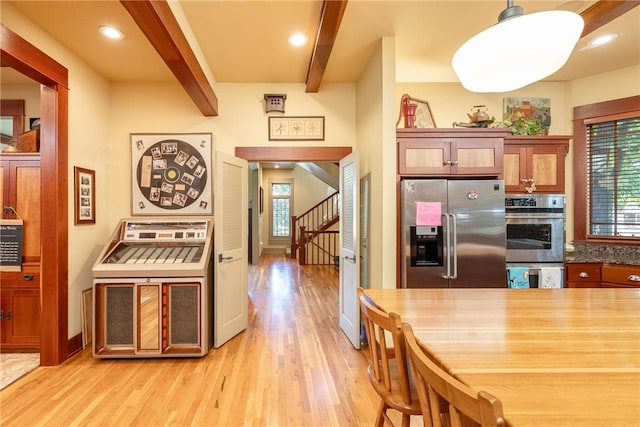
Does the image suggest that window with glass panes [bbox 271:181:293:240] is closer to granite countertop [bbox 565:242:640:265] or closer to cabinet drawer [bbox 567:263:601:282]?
granite countertop [bbox 565:242:640:265]

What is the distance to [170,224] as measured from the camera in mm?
3275

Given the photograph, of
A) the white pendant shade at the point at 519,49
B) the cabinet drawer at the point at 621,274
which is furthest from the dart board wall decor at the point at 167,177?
the cabinet drawer at the point at 621,274

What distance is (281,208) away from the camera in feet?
35.1

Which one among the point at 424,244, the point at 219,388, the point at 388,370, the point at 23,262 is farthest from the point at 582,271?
the point at 23,262

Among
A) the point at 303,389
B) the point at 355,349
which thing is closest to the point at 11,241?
the point at 303,389

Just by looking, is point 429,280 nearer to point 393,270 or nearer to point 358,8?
point 393,270

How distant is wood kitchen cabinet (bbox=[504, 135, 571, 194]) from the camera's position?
3.03 m

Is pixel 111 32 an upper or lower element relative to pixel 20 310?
upper

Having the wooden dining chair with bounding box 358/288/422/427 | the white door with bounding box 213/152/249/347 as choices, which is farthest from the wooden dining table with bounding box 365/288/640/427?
the white door with bounding box 213/152/249/347

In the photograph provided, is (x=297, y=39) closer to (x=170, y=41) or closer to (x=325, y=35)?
(x=325, y=35)

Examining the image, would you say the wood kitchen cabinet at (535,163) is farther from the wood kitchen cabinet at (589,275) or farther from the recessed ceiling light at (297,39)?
the recessed ceiling light at (297,39)

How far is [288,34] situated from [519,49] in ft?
6.49

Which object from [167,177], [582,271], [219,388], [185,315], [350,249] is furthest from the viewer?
[167,177]

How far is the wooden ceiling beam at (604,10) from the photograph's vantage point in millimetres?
2099
